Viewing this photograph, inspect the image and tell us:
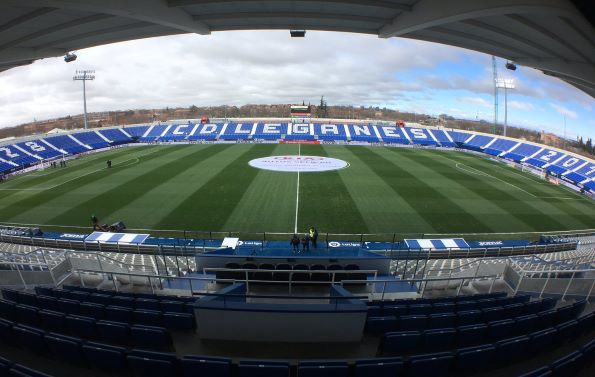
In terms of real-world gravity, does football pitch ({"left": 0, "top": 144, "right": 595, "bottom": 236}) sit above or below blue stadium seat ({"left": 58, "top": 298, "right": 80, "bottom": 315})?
below

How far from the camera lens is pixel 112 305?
7.12 metres

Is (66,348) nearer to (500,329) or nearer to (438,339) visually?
(438,339)

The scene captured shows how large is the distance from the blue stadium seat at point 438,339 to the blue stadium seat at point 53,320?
6.67m

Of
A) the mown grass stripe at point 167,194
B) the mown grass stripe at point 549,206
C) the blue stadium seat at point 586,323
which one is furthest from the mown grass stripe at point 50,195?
the mown grass stripe at point 549,206

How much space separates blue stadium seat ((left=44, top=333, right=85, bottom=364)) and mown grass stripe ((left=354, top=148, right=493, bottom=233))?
2065cm

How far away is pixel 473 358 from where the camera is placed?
518 cm

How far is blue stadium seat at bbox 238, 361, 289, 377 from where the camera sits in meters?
4.66

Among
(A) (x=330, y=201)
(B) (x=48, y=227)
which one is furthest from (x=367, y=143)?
(B) (x=48, y=227)

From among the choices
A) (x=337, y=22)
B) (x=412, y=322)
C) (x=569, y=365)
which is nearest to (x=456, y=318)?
(x=412, y=322)

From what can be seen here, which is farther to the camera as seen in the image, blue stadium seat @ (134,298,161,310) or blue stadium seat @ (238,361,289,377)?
blue stadium seat @ (134,298,161,310)

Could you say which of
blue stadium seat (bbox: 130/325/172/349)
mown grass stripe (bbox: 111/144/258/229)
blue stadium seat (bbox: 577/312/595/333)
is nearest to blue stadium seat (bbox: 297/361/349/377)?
blue stadium seat (bbox: 130/325/172/349)

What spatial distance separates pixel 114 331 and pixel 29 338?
129 centimetres

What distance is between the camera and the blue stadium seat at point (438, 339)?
5.84m

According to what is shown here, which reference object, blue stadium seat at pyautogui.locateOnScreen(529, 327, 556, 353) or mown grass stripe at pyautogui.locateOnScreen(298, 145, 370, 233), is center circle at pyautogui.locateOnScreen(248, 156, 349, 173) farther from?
blue stadium seat at pyautogui.locateOnScreen(529, 327, 556, 353)
